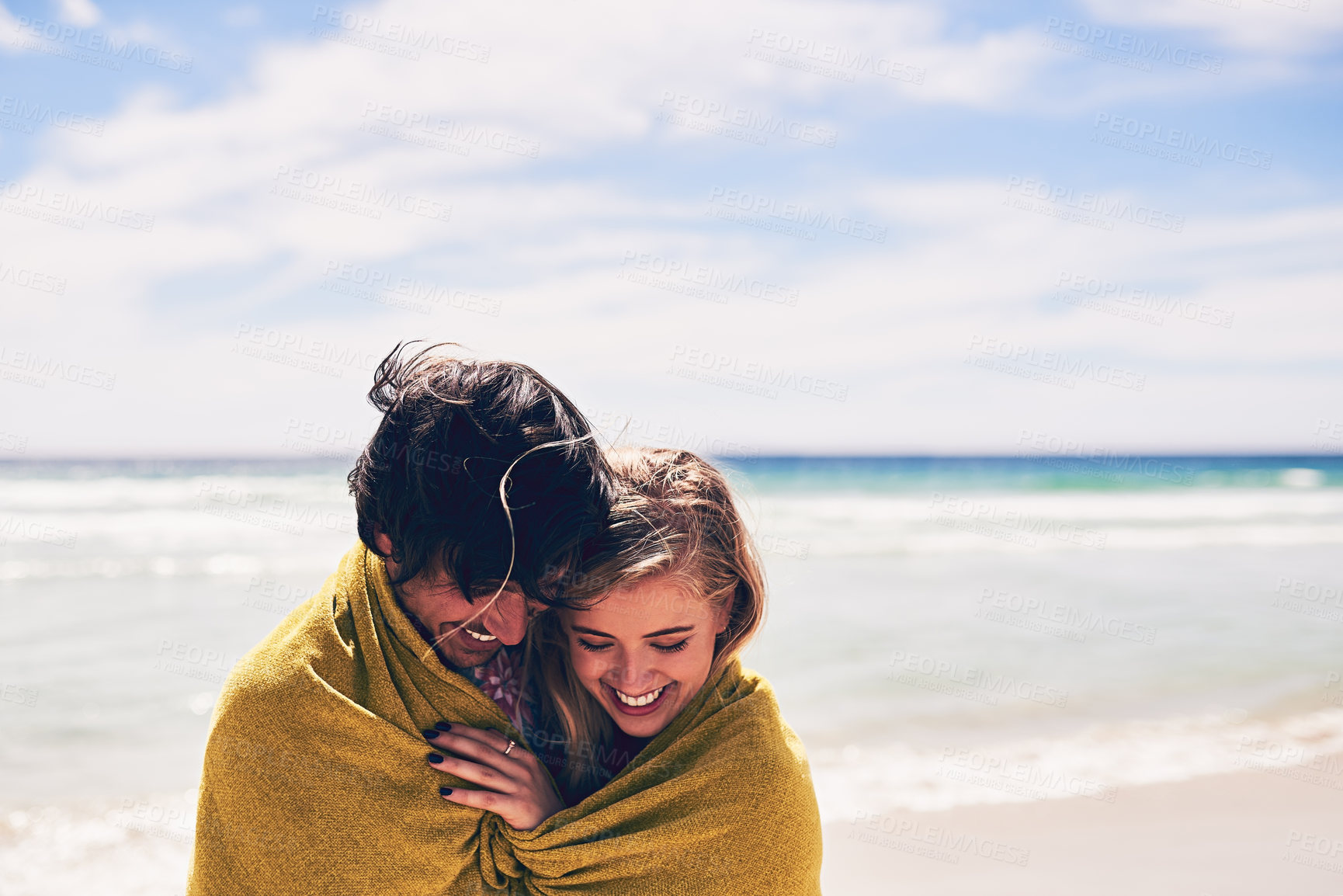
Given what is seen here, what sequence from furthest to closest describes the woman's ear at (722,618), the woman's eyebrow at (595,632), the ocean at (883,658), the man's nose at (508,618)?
the ocean at (883,658) < the woman's ear at (722,618) < the woman's eyebrow at (595,632) < the man's nose at (508,618)

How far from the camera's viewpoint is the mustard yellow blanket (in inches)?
73.9

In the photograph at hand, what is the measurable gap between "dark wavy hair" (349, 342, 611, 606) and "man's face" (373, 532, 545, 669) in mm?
55

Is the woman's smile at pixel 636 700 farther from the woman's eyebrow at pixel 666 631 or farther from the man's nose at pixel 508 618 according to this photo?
the man's nose at pixel 508 618

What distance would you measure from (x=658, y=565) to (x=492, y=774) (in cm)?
55

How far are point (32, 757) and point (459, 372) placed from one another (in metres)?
4.72

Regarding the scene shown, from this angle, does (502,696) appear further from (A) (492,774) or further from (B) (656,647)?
(B) (656,647)

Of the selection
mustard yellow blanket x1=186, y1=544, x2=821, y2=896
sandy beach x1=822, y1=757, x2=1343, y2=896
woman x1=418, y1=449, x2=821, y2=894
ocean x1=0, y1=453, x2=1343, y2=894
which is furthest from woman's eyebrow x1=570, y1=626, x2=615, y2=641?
→ sandy beach x1=822, y1=757, x2=1343, y2=896

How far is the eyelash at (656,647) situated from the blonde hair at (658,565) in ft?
0.24

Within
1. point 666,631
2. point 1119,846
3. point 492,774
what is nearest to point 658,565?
point 666,631

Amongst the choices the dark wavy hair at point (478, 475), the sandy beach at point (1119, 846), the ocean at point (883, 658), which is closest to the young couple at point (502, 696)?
the dark wavy hair at point (478, 475)

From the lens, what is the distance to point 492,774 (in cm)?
194

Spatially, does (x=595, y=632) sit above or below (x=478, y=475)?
below

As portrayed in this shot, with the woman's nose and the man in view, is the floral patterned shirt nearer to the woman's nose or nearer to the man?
the man

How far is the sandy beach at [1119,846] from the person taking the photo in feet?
12.5
